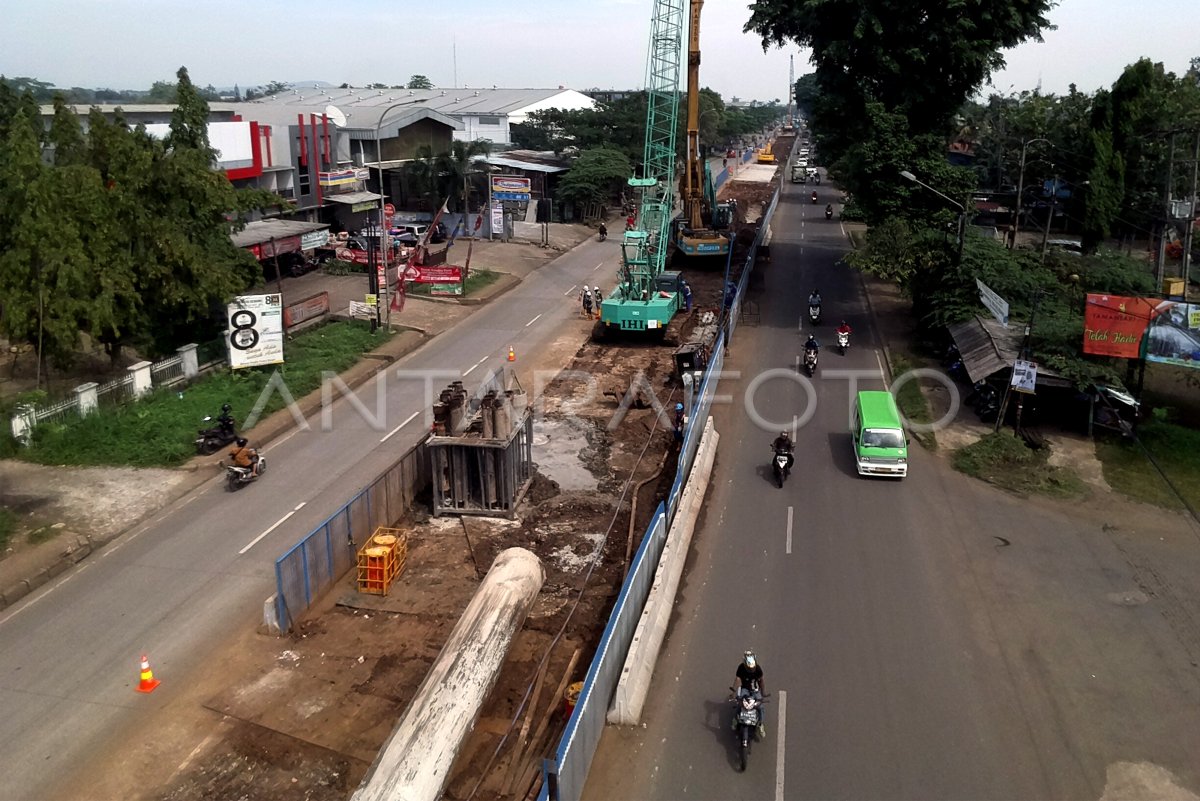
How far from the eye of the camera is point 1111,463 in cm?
2381

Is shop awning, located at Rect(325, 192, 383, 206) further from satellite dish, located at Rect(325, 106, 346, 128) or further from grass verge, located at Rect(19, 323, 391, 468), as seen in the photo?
grass verge, located at Rect(19, 323, 391, 468)

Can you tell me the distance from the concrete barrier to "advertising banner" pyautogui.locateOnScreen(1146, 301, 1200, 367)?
1222 cm

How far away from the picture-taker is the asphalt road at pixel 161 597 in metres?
13.6

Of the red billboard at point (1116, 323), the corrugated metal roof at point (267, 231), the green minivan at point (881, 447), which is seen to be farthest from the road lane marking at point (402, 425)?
the red billboard at point (1116, 323)

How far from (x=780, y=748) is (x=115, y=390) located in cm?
2140

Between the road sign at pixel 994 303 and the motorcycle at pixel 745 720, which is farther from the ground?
the road sign at pixel 994 303

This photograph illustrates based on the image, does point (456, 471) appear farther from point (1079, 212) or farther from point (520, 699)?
point (1079, 212)

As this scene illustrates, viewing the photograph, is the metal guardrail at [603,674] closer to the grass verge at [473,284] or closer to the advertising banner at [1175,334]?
the advertising banner at [1175,334]

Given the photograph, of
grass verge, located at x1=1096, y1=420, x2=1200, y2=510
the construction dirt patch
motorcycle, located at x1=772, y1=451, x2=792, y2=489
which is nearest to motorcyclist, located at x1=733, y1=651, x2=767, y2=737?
the construction dirt patch

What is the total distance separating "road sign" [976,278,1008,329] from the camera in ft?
91.8

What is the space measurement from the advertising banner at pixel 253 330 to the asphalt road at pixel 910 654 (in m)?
15.0

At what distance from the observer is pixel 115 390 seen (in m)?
25.8

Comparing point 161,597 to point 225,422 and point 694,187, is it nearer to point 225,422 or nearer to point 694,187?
point 225,422

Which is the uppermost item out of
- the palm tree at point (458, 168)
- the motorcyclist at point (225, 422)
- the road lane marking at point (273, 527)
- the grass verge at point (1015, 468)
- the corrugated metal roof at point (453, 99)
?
the corrugated metal roof at point (453, 99)
